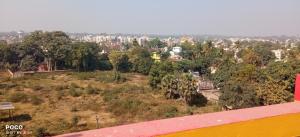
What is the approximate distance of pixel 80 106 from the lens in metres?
23.3

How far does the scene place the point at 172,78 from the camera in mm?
25375

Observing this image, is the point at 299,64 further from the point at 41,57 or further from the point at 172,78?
the point at 41,57

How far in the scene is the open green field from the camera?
61.8 ft

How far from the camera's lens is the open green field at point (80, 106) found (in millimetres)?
18844

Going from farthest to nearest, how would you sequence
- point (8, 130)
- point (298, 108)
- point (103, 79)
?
point (103, 79)
point (8, 130)
point (298, 108)

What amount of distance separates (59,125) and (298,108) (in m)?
13.1

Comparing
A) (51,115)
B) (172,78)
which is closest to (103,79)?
(172,78)

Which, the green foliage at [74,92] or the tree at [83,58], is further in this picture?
the tree at [83,58]

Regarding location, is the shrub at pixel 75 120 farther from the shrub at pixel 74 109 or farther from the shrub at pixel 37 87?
the shrub at pixel 37 87

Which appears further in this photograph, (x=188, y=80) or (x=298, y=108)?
(x=188, y=80)

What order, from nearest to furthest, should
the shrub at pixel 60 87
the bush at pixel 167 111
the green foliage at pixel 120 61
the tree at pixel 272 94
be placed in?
the bush at pixel 167 111, the tree at pixel 272 94, the shrub at pixel 60 87, the green foliage at pixel 120 61

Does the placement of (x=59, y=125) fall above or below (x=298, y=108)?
below

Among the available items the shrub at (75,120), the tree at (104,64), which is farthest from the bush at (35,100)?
the tree at (104,64)

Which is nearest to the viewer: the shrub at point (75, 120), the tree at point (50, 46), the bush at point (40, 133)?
the bush at point (40, 133)
